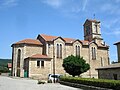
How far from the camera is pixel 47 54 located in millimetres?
51531

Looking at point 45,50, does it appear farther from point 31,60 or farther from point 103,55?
point 103,55

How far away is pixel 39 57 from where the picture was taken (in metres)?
48.7

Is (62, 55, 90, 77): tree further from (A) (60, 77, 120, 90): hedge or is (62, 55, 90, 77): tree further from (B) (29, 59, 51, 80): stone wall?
(A) (60, 77, 120, 90): hedge

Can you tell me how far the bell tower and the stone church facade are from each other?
→ 5.06m

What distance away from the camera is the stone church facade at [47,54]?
4878 cm

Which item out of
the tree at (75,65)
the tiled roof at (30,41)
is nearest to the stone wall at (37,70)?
the tiled roof at (30,41)

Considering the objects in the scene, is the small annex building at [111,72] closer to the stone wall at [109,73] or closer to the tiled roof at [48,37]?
the stone wall at [109,73]

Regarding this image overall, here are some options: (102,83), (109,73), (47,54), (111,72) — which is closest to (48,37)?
(47,54)

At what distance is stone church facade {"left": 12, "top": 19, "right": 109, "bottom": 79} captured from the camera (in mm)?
48781

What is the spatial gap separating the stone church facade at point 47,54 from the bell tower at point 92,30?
5.06 m

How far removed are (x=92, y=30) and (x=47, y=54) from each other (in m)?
22.2

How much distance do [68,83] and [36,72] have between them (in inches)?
799

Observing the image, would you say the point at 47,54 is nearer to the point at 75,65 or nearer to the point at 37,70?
the point at 37,70

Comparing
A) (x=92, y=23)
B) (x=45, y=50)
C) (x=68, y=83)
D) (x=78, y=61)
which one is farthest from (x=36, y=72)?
(x=92, y=23)
